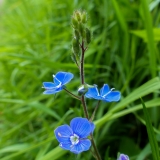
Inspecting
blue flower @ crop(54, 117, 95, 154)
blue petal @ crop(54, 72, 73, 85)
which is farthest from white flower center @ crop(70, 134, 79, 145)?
blue petal @ crop(54, 72, 73, 85)

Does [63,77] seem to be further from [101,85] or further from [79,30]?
[101,85]

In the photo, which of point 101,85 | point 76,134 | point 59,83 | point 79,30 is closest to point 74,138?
point 76,134

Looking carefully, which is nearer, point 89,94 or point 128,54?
point 89,94

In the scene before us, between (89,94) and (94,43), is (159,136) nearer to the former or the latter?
(89,94)

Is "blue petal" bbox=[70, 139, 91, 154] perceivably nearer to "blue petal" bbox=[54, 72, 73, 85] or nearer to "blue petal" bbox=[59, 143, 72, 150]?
"blue petal" bbox=[59, 143, 72, 150]

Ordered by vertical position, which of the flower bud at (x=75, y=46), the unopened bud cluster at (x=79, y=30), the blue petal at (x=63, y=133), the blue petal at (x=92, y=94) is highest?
→ the unopened bud cluster at (x=79, y=30)

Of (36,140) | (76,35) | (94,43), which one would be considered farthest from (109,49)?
(76,35)

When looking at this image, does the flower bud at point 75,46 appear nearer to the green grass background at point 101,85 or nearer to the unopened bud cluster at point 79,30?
the unopened bud cluster at point 79,30

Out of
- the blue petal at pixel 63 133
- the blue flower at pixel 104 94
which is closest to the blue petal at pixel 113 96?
the blue flower at pixel 104 94
